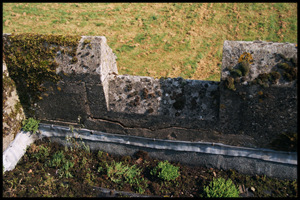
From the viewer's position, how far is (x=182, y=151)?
Result: 17.7 ft

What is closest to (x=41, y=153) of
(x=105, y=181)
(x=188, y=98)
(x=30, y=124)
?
(x=30, y=124)

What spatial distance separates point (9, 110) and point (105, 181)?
2532mm

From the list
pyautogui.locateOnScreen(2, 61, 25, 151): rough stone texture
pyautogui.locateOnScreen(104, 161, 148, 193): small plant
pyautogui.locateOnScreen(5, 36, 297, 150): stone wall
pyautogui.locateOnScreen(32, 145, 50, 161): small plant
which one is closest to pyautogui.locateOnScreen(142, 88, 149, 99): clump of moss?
pyautogui.locateOnScreen(5, 36, 297, 150): stone wall

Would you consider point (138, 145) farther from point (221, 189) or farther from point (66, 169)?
point (221, 189)

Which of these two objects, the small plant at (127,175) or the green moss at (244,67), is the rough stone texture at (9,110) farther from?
the green moss at (244,67)

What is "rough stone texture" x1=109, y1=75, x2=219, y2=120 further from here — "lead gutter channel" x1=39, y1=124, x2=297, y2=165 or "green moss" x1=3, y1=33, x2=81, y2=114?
"green moss" x1=3, y1=33, x2=81, y2=114

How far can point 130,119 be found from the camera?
5262mm

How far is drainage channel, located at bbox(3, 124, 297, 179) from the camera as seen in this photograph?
498 cm

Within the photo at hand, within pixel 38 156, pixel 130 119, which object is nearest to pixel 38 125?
pixel 38 156

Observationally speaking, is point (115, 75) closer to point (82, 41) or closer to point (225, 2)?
point (82, 41)

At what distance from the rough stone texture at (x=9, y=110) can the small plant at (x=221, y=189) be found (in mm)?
4162

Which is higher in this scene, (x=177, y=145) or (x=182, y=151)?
(x=177, y=145)

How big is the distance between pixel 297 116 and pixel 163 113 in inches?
89.9

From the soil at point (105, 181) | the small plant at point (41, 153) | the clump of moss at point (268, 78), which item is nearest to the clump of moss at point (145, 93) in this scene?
the soil at point (105, 181)
